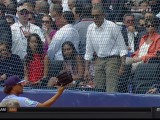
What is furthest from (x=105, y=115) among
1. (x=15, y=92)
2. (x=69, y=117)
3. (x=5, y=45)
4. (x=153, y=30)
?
(x=5, y=45)

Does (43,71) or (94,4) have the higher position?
(94,4)

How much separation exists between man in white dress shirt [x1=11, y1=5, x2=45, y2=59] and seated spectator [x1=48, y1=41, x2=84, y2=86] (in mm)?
462

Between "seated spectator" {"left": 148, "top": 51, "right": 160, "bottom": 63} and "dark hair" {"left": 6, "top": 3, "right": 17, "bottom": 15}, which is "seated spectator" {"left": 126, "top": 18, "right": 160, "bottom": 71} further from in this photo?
"dark hair" {"left": 6, "top": 3, "right": 17, "bottom": 15}

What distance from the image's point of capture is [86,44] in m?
9.87

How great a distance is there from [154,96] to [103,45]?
112 cm

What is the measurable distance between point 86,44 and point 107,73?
0.52 m

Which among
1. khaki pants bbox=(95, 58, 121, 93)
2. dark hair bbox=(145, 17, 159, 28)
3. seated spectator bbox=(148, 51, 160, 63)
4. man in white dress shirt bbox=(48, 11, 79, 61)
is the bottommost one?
khaki pants bbox=(95, 58, 121, 93)

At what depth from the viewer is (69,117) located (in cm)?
554

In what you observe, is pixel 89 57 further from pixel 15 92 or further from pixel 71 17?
pixel 15 92

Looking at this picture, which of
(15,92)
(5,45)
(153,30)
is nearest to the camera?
(15,92)

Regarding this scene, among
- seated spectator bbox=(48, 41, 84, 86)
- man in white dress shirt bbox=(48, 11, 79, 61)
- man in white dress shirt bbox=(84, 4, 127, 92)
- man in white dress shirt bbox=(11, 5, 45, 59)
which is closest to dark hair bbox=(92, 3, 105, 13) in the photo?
man in white dress shirt bbox=(84, 4, 127, 92)

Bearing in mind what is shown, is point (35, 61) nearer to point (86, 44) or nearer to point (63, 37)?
point (63, 37)

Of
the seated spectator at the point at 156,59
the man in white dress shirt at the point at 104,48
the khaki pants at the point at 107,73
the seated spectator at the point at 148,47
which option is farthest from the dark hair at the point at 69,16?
the seated spectator at the point at 156,59

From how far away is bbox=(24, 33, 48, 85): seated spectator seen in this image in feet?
32.5
